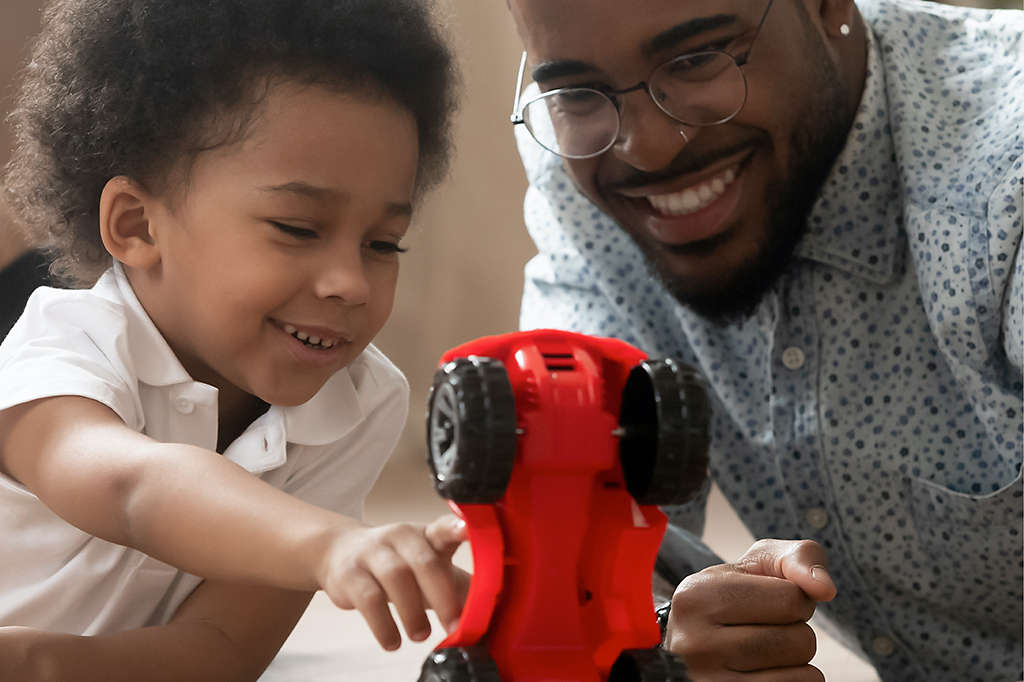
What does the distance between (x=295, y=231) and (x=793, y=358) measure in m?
0.58

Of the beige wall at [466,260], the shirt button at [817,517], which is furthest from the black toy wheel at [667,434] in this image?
the beige wall at [466,260]

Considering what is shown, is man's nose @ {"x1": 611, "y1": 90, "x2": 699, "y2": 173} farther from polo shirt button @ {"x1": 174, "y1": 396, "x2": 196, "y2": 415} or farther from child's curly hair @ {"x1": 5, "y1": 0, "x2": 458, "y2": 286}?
polo shirt button @ {"x1": 174, "y1": 396, "x2": 196, "y2": 415}

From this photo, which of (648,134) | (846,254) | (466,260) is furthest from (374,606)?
(466,260)

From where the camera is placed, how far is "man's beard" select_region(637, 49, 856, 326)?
46.2 inches

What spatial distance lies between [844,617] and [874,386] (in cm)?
29

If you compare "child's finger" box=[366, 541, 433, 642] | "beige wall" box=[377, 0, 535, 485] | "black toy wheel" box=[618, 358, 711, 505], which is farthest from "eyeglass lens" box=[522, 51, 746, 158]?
"beige wall" box=[377, 0, 535, 485]

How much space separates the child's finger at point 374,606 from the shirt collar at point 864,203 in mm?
810

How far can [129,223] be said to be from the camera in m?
0.97

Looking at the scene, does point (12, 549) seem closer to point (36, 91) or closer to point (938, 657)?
point (36, 91)

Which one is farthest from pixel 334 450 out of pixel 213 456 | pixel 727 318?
pixel 727 318

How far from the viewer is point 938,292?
42.9 inches

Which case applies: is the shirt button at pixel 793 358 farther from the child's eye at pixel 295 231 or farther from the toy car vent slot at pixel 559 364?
the toy car vent slot at pixel 559 364

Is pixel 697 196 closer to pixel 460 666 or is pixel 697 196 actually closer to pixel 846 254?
pixel 846 254

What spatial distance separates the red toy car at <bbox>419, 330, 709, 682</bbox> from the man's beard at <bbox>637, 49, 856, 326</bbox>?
621mm
